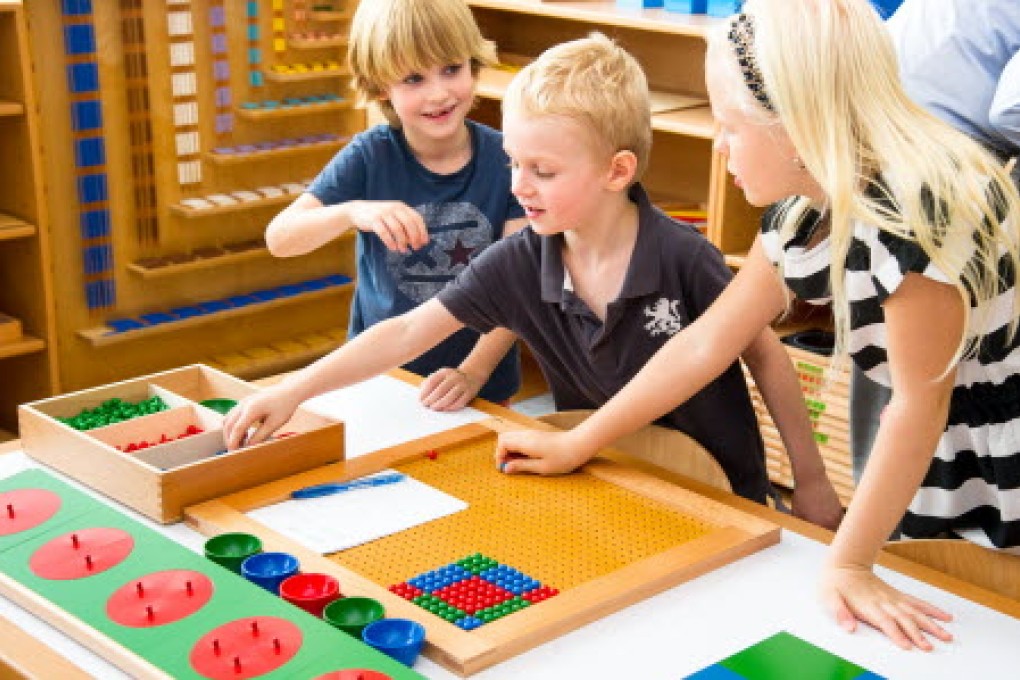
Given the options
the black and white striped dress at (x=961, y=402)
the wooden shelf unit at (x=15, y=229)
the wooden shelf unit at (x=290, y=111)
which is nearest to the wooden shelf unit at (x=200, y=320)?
the wooden shelf unit at (x=15, y=229)

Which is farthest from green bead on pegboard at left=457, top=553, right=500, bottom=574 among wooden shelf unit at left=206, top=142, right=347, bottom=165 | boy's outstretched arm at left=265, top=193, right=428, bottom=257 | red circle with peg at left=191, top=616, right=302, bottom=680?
wooden shelf unit at left=206, top=142, right=347, bottom=165

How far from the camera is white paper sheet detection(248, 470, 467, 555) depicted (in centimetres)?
150

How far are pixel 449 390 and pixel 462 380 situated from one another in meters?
0.03

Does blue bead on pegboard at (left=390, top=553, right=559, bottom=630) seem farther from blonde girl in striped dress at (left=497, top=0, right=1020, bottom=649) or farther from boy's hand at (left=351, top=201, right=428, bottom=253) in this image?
boy's hand at (left=351, top=201, right=428, bottom=253)

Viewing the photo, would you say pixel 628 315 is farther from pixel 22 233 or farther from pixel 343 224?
pixel 22 233

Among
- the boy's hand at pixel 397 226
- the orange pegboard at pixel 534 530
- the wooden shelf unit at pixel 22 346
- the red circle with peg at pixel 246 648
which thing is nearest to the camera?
the red circle with peg at pixel 246 648

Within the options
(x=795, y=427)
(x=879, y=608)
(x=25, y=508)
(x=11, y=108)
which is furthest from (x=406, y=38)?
(x=11, y=108)

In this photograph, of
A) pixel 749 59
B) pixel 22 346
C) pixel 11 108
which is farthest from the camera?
pixel 22 346

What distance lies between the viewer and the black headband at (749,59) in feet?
4.37

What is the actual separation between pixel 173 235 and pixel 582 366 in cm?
254

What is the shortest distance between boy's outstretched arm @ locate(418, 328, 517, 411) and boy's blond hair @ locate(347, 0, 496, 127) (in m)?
0.48

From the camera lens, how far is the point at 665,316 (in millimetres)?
1797

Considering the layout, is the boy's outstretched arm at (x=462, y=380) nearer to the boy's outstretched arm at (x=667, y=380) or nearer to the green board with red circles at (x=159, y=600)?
the boy's outstretched arm at (x=667, y=380)

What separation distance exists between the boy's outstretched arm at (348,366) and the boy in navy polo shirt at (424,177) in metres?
0.36
